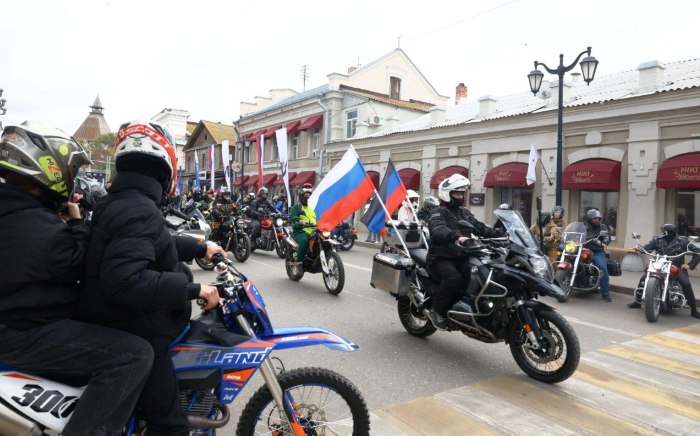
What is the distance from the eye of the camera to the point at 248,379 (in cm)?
242

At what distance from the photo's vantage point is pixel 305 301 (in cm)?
752

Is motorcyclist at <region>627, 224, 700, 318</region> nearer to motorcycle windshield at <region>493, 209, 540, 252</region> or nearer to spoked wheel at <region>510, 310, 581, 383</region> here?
motorcycle windshield at <region>493, 209, 540, 252</region>

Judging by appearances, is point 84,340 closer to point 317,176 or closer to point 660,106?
point 660,106

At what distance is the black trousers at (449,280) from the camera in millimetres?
4789

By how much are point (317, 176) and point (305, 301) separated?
22.1 meters

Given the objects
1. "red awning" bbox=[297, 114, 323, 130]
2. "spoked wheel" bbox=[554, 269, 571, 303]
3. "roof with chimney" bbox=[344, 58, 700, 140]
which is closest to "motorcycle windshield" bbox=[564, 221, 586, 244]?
"spoked wheel" bbox=[554, 269, 571, 303]

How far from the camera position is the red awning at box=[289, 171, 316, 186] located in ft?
96.3

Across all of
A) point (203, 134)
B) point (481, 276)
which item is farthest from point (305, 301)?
point (203, 134)

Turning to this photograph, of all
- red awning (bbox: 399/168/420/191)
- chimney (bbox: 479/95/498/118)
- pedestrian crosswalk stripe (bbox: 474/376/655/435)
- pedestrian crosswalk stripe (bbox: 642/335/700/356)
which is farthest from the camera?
red awning (bbox: 399/168/420/191)

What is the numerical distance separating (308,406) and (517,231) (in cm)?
295

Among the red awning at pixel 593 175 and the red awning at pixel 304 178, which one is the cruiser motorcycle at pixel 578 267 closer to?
the red awning at pixel 593 175

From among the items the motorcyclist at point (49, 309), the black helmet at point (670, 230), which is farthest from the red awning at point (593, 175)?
the motorcyclist at point (49, 309)

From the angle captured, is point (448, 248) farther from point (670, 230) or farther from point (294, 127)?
point (294, 127)

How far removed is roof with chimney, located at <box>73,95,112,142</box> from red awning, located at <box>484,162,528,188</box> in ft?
382
